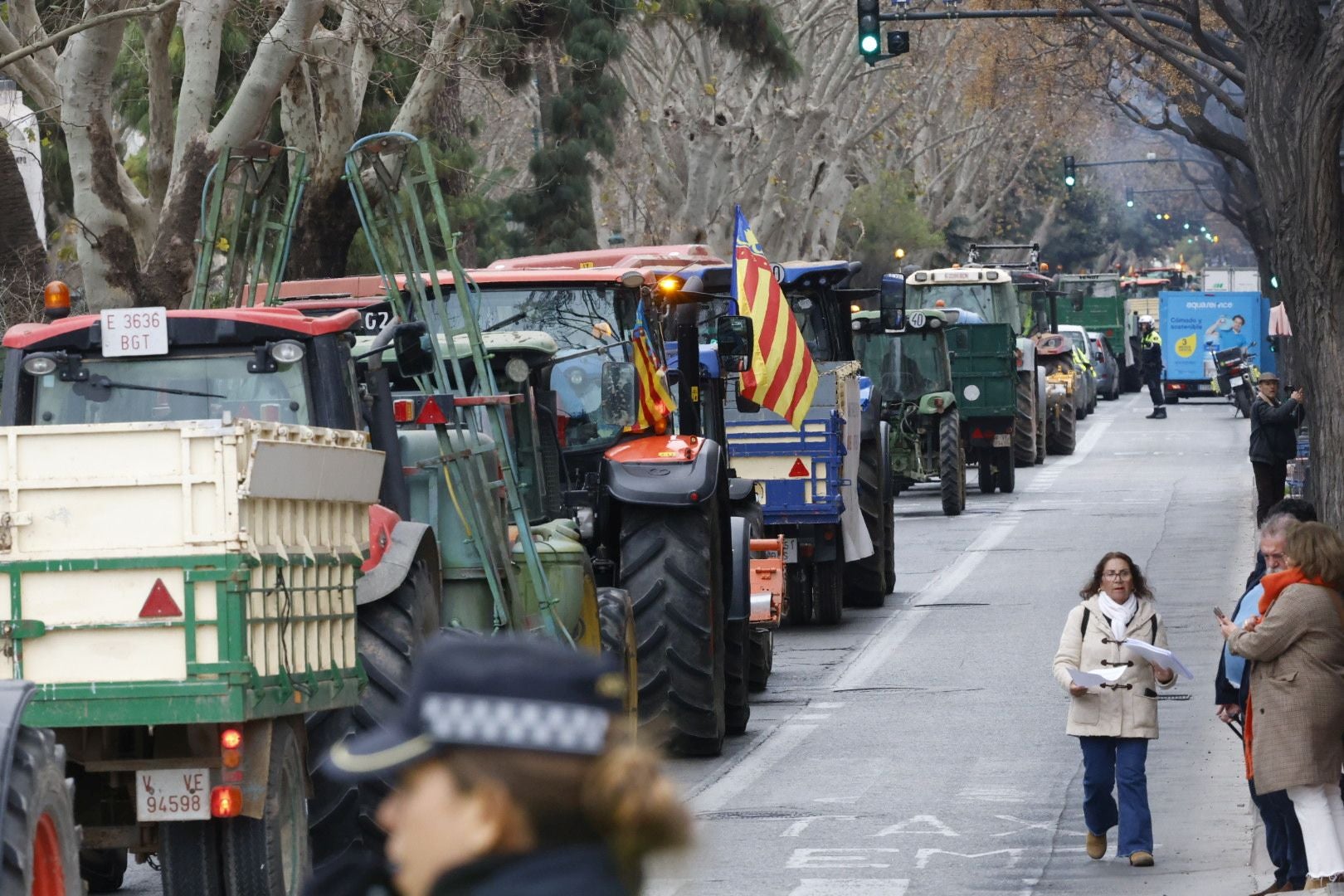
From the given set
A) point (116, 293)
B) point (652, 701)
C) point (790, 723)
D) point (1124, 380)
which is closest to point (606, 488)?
point (652, 701)

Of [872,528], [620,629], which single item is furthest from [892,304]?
[620,629]

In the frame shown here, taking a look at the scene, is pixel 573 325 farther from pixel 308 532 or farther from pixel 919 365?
pixel 919 365

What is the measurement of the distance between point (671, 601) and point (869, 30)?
14943 millimetres

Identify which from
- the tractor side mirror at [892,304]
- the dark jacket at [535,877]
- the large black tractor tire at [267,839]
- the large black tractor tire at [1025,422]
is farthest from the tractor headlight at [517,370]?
the large black tractor tire at [1025,422]

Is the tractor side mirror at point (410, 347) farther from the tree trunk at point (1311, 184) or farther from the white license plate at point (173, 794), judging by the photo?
the tree trunk at point (1311, 184)

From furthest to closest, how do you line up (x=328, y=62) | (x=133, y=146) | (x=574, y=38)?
(x=133, y=146) → (x=574, y=38) → (x=328, y=62)

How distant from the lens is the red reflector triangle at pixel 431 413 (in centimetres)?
810

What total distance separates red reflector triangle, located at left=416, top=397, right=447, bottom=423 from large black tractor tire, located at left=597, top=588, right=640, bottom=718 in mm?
2359

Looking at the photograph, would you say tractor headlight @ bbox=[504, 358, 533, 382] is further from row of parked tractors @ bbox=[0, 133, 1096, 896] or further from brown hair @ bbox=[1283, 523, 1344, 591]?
brown hair @ bbox=[1283, 523, 1344, 591]

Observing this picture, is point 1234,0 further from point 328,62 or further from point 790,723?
point 790,723

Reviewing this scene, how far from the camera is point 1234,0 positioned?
31812 mm

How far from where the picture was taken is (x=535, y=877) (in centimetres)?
232

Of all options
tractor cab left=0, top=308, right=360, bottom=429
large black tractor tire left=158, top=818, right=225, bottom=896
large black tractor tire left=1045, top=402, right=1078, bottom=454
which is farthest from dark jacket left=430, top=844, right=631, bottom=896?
large black tractor tire left=1045, top=402, right=1078, bottom=454

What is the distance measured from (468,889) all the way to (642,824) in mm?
197
